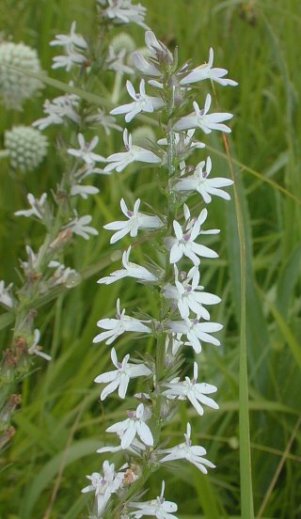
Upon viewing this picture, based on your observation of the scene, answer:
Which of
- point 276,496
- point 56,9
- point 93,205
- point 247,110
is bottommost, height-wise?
point 276,496

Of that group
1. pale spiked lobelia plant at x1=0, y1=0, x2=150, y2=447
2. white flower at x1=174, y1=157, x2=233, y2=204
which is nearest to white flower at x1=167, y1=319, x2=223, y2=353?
white flower at x1=174, y1=157, x2=233, y2=204

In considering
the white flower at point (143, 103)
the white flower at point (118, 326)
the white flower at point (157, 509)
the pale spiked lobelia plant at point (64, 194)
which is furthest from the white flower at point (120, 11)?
the white flower at point (157, 509)

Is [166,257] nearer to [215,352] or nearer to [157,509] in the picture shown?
[157,509]

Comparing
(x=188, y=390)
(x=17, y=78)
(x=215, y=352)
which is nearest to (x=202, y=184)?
(x=188, y=390)

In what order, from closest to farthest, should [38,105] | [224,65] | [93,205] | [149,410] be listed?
[149,410]
[93,205]
[38,105]
[224,65]

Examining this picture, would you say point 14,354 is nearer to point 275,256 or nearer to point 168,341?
point 168,341

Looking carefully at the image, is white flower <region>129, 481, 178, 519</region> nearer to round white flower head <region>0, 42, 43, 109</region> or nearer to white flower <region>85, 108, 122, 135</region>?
white flower <region>85, 108, 122, 135</region>

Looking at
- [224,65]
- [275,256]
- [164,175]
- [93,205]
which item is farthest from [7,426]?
[224,65]
